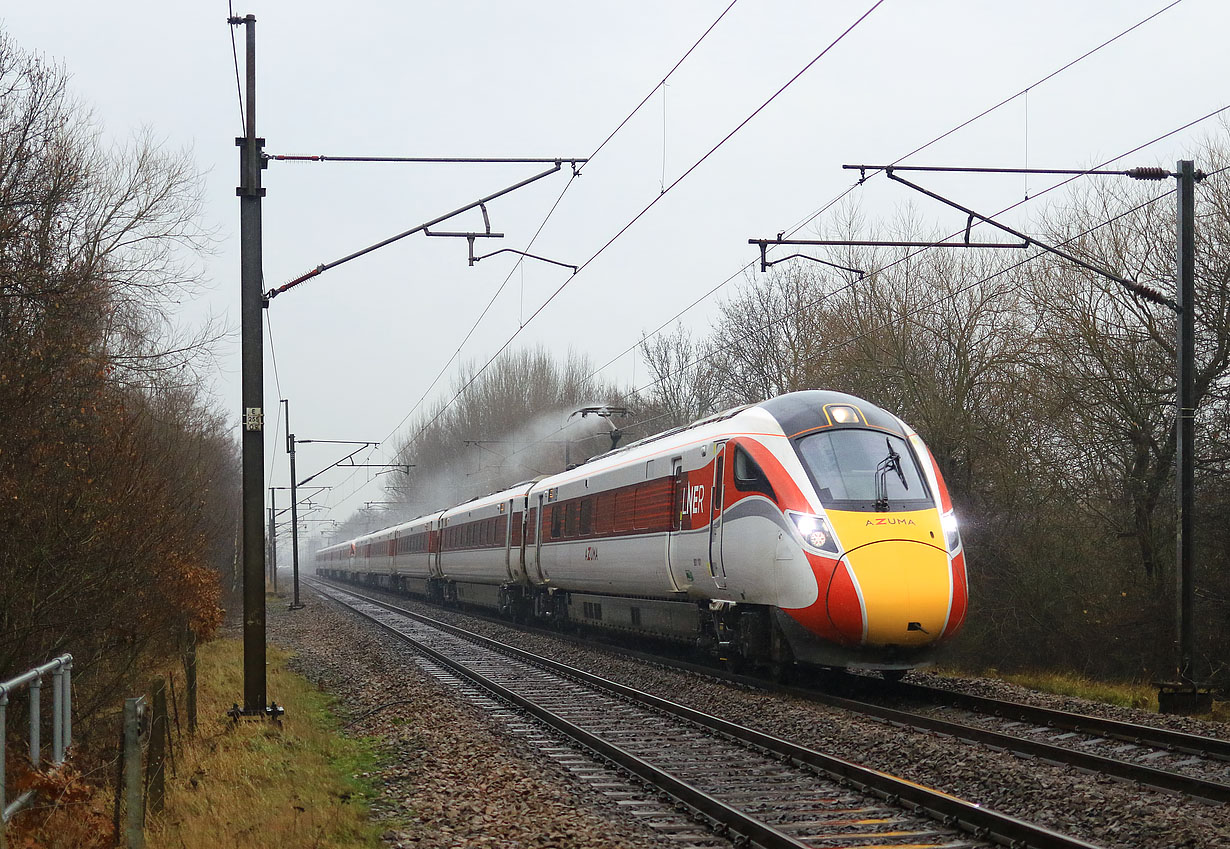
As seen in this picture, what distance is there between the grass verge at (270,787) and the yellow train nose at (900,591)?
530 centimetres

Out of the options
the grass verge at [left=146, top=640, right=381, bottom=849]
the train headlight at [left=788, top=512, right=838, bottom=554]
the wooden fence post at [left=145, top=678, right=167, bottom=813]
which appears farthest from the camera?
the train headlight at [left=788, top=512, right=838, bottom=554]

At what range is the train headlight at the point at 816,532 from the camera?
13.6 m

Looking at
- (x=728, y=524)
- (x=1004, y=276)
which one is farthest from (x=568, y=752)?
(x=1004, y=276)

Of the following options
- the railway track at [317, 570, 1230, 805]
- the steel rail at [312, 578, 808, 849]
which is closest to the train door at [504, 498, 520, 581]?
the steel rail at [312, 578, 808, 849]

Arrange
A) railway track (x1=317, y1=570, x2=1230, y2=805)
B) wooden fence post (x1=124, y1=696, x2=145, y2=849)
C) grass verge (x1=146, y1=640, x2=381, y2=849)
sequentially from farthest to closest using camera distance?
railway track (x1=317, y1=570, x2=1230, y2=805), grass verge (x1=146, y1=640, x2=381, y2=849), wooden fence post (x1=124, y1=696, x2=145, y2=849)

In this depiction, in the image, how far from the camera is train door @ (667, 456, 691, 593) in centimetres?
1727

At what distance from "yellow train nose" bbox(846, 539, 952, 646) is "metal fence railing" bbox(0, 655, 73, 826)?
7.83 m

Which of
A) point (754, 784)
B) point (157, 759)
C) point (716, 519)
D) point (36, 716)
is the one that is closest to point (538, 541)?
point (716, 519)

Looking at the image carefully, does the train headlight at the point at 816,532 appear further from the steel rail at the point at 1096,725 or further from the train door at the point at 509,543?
the train door at the point at 509,543

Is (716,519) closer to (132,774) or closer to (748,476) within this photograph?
(748,476)

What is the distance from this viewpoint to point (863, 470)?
1425cm

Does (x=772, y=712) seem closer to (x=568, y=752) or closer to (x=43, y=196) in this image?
(x=568, y=752)

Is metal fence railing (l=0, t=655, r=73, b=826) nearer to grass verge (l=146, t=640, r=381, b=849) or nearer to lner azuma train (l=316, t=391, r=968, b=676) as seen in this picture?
grass verge (l=146, t=640, r=381, b=849)

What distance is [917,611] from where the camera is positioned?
13344 mm
